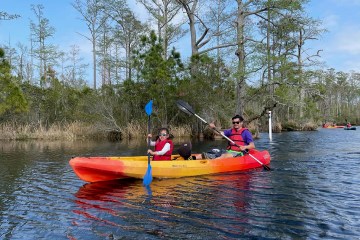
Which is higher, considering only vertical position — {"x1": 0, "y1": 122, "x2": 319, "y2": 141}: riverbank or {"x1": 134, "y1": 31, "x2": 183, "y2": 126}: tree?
{"x1": 134, "y1": 31, "x2": 183, "y2": 126}: tree

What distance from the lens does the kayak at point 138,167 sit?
7.56 meters

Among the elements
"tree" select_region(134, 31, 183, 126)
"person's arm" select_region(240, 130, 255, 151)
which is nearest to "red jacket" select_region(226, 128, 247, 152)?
"person's arm" select_region(240, 130, 255, 151)

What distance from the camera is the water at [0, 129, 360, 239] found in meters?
4.68

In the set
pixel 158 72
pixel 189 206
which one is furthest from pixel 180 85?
pixel 189 206

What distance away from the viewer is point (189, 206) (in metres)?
5.90

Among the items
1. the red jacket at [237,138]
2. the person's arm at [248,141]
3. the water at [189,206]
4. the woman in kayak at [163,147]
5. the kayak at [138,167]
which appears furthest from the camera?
the red jacket at [237,138]

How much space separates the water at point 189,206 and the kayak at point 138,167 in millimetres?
191

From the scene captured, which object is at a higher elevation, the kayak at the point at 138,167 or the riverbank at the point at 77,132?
the riverbank at the point at 77,132

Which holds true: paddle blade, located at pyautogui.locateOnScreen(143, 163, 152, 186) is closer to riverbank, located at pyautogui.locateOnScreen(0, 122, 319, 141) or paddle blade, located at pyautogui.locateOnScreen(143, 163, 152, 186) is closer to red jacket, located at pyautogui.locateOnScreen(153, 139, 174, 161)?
red jacket, located at pyautogui.locateOnScreen(153, 139, 174, 161)

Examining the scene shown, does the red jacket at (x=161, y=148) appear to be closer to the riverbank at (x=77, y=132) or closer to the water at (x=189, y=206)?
the water at (x=189, y=206)

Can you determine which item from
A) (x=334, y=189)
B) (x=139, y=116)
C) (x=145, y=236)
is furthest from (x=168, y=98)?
(x=145, y=236)

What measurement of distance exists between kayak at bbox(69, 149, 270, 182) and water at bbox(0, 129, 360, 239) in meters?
0.19

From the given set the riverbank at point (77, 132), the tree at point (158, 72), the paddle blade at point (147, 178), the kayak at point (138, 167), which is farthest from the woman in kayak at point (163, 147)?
the riverbank at point (77, 132)

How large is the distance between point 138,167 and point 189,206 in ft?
7.24
